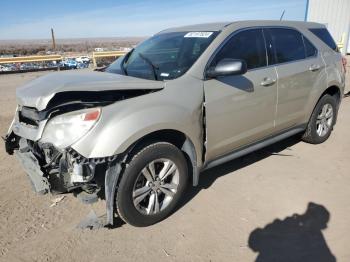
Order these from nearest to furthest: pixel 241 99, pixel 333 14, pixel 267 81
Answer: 1. pixel 241 99
2. pixel 267 81
3. pixel 333 14

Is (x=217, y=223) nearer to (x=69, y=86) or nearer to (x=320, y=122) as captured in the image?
(x=69, y=86)

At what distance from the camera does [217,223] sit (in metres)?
3.49

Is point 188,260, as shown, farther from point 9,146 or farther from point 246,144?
point 9,146

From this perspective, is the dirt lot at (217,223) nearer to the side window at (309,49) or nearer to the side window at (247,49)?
the side window at (247,49)

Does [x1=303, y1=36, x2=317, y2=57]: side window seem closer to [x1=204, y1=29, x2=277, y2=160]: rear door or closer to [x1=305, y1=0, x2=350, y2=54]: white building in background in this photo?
[x1=204, y1=29, x2=277, y2=160]: rear door

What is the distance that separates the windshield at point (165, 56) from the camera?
3680mm

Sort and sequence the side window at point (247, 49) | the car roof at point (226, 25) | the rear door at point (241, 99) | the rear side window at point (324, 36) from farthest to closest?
the rear side window at point (324, 36), the car roof at point (226, 25), the side window at point (247, 49), the rear door at point (241, 99)

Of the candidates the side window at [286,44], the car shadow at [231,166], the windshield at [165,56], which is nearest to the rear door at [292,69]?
the side window at [286,44]

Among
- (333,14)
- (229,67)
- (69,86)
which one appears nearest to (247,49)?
(229,67)

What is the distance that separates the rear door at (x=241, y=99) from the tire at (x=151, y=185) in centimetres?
46

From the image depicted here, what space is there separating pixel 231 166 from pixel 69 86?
2.61 m

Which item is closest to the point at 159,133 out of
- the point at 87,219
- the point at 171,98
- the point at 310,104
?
the point at 171,98

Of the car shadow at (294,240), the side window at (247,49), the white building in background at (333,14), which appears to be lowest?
the car shadow at (294,240)

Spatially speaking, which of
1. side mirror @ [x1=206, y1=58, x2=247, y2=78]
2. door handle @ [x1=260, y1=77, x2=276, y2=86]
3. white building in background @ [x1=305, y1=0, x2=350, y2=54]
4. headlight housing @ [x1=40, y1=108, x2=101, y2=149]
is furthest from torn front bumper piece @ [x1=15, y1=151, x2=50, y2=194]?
white building in background @ [x1=305, y1=0, x2=350, y2=54]
